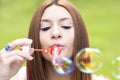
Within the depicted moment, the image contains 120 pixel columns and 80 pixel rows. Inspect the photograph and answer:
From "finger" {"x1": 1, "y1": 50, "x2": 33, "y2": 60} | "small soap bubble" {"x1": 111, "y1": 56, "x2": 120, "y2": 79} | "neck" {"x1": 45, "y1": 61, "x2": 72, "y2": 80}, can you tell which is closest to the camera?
"finger" {"x1": 1, "y1": 50, "x2": 33, "y2": 60}

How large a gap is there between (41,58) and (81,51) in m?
0.20

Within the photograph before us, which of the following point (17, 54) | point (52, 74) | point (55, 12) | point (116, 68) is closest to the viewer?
point (17, 54)

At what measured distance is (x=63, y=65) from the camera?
111 inches

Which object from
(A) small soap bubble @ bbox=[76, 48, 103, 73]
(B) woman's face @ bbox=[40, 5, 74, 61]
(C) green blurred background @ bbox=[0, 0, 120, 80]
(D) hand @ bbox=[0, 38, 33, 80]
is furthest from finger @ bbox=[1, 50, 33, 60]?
(C) green blurred background @ bbox=[0, 0, 120, 80]

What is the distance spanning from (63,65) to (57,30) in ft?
0.87

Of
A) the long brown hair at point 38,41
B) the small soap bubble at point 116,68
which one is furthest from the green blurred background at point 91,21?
the long brown hair at point 38,41

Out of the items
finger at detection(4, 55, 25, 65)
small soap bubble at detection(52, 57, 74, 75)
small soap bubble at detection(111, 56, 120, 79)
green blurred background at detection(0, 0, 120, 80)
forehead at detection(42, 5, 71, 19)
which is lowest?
green blurred background at detection(0, 0, 120, 80)

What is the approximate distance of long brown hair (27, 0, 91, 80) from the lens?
8.87 ft

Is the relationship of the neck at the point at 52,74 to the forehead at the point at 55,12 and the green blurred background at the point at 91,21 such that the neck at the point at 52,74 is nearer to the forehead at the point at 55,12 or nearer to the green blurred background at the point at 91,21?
the forehead at the point at 55,12

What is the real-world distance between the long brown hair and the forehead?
2cm

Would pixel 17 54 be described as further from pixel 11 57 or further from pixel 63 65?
pixel 63 65

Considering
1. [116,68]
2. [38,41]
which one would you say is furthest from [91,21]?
[38,41]

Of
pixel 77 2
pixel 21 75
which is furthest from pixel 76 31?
pixel 77 2

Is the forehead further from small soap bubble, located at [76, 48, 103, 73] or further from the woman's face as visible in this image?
small soap bubble, located at [76, 48, 103, 73]
